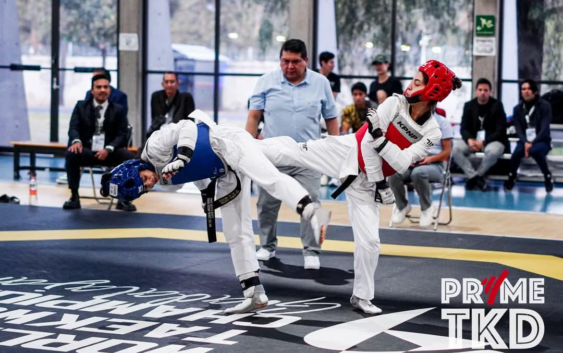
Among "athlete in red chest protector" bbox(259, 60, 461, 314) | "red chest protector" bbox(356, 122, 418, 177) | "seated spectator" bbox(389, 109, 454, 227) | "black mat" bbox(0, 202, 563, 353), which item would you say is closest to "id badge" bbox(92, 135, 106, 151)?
"black mat" bbox(0, 202, 563, 353)

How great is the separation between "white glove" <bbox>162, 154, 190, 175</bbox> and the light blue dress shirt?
2.13 m

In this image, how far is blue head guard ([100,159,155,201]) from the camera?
5137mm

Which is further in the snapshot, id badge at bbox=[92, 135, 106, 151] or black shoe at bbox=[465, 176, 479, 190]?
black shoe at bbox=[465, 176, 479, 190]

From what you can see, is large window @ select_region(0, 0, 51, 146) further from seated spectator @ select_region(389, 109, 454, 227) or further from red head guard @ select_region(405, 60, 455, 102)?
red head guard @ select_region(405, 60, 455, 102)

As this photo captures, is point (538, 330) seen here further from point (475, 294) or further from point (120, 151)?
point (120, 151)

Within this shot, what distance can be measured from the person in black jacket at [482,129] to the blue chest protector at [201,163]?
7345mm

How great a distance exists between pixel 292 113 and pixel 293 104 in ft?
0.23

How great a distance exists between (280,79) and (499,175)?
245 inches

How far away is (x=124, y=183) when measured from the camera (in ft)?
16.9

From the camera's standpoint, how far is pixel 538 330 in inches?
199

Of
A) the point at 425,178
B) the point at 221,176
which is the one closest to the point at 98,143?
the point at 425,178

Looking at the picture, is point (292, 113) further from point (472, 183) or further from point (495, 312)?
point (472, 183)

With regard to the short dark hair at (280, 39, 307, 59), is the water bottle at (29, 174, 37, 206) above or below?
below

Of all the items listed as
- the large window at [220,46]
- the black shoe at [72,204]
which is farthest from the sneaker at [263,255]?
the large window at [220,46]
